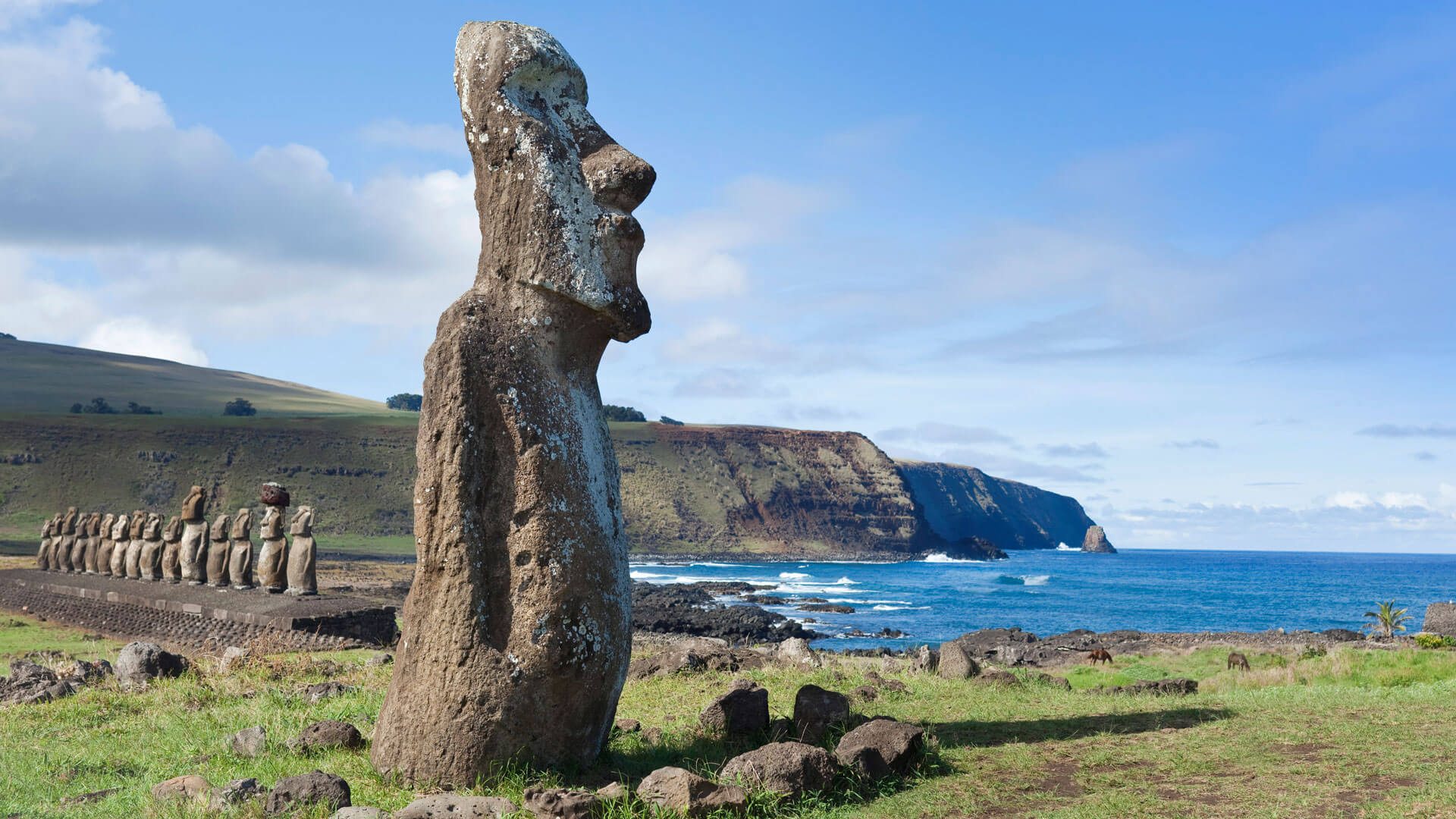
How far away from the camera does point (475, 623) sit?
7070mm

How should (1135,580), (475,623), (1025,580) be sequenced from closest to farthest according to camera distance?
(475,623), (1025,580), (1135,580)

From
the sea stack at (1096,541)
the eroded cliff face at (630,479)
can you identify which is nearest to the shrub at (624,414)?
the eroded cliff face at (630,479)

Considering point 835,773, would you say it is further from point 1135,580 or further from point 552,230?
point 1135,580

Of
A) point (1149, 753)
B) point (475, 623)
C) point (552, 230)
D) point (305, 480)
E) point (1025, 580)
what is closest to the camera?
point (475, 623)

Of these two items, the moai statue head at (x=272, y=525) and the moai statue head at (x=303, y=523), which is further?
the moai statue head at (x=303, y=523)

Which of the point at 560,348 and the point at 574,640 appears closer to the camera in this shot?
the point at 574,640

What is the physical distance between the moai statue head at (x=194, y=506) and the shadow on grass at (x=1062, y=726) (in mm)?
17147

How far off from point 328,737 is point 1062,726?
237 inches

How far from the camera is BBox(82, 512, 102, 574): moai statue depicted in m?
26.0

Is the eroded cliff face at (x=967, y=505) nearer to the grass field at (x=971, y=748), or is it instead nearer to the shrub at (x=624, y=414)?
the shrub at (x=624, y=414)

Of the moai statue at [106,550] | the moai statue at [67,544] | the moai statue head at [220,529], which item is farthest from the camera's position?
the moai statue at [67,544]

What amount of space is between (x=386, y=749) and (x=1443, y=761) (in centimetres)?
713

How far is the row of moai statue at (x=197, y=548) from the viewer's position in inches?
750

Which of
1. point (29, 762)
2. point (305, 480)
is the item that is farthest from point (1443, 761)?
point (305, 480)
